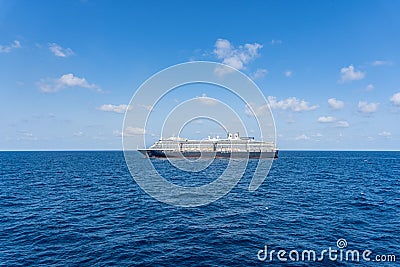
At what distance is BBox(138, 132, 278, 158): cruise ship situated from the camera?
5261 inches

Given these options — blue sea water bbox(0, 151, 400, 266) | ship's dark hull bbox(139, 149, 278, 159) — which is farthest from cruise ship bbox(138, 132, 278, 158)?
blue sea water bbox(0, 151, 400, 266)

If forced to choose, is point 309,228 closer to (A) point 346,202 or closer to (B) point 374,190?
(A) point 346,202

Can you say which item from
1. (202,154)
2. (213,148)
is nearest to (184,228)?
(202,154)

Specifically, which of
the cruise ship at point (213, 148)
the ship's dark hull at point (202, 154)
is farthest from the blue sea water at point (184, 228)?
the cruise ship at point (213, 148)

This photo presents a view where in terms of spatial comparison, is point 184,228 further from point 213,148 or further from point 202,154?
point 213,148

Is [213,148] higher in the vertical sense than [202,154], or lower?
higher

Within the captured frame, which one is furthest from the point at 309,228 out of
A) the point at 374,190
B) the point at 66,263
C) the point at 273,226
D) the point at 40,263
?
the point at 374,190

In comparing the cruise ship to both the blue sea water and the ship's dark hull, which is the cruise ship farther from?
the blue sea water

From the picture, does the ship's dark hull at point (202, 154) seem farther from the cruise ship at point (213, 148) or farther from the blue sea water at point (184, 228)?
the blue sea water at point (184, 228)

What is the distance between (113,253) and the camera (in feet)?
60.0

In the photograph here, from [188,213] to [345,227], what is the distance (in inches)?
671

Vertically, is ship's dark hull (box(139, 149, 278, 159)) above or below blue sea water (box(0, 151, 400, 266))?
above

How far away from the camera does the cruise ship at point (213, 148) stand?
134 m

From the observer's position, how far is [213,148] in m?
139
